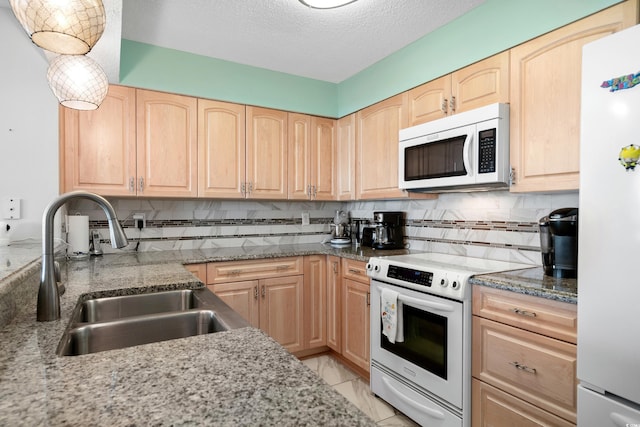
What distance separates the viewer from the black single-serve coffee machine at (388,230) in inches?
111

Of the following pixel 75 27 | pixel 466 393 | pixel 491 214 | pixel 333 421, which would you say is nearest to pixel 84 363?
pixel 333 421

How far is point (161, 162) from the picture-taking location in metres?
2.62

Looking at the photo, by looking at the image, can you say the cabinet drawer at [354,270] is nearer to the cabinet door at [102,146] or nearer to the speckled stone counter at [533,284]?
the speckled stone counter at [533,284]

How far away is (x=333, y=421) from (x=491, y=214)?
215cm

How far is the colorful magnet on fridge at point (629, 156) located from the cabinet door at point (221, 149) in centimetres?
237

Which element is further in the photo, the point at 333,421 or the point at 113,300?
the point at 113,300

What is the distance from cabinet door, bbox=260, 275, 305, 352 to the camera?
108 inches

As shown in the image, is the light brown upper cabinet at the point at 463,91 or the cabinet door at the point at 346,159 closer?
the light brown upper cabinet at the point at 463,91

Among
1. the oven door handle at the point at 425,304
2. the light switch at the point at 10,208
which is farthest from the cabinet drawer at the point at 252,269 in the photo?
the light switch at the point at 10,208

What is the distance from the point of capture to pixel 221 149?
9.25ft

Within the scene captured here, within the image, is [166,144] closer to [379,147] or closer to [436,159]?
[379,147]

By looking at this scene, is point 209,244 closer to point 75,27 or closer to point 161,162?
point 161,162

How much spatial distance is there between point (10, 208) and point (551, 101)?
3.07 meters

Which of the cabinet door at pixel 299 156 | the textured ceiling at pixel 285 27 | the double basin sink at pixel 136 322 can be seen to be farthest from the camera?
the cabinet door at pixel 299 156
